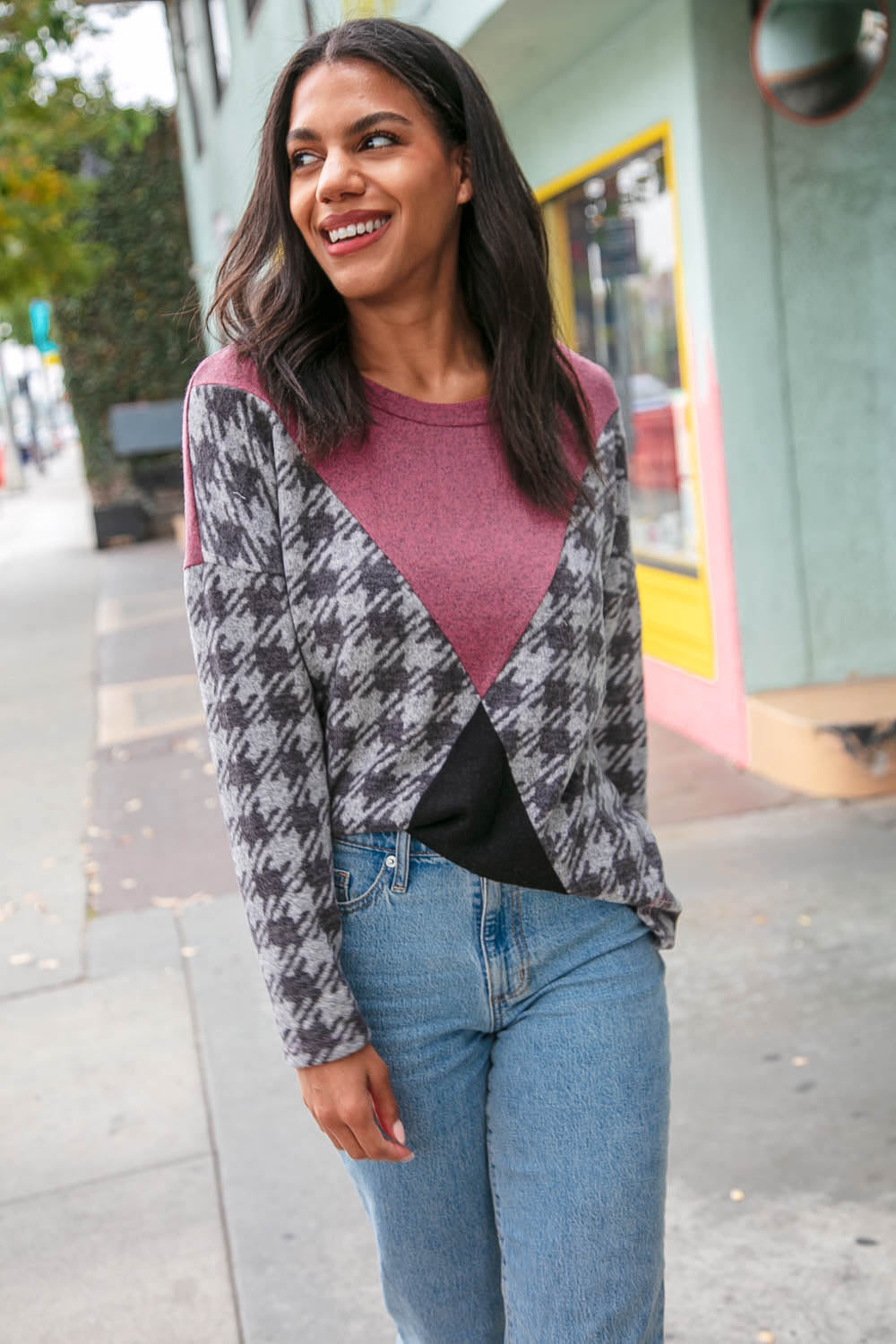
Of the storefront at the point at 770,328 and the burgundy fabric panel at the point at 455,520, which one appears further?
the storefront at the point at 770,328

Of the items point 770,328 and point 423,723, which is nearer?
point 423,723

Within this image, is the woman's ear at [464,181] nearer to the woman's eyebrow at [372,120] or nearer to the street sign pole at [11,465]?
the woman's eyebrow at [372,120]

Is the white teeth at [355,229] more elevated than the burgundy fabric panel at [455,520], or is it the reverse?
the white teeth at [355,229]

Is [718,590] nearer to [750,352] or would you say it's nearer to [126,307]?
[750,352]

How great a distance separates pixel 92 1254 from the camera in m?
3.21

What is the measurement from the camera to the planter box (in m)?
18.4

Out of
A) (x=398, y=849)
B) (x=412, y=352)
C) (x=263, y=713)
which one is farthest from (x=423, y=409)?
(x=398, y=849)

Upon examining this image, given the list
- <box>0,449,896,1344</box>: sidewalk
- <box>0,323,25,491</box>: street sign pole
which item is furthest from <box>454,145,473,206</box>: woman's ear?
<box>0,323,25,491</box>: street sign pole

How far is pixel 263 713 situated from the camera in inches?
66.6

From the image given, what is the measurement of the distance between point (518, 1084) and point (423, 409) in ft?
2.71

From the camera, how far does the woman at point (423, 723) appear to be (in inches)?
67.3

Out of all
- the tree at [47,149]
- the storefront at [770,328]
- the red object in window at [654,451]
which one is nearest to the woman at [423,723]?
the storefront at [770,328]

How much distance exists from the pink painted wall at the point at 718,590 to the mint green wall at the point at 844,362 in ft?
0.99

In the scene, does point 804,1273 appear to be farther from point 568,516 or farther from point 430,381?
point 430,381
